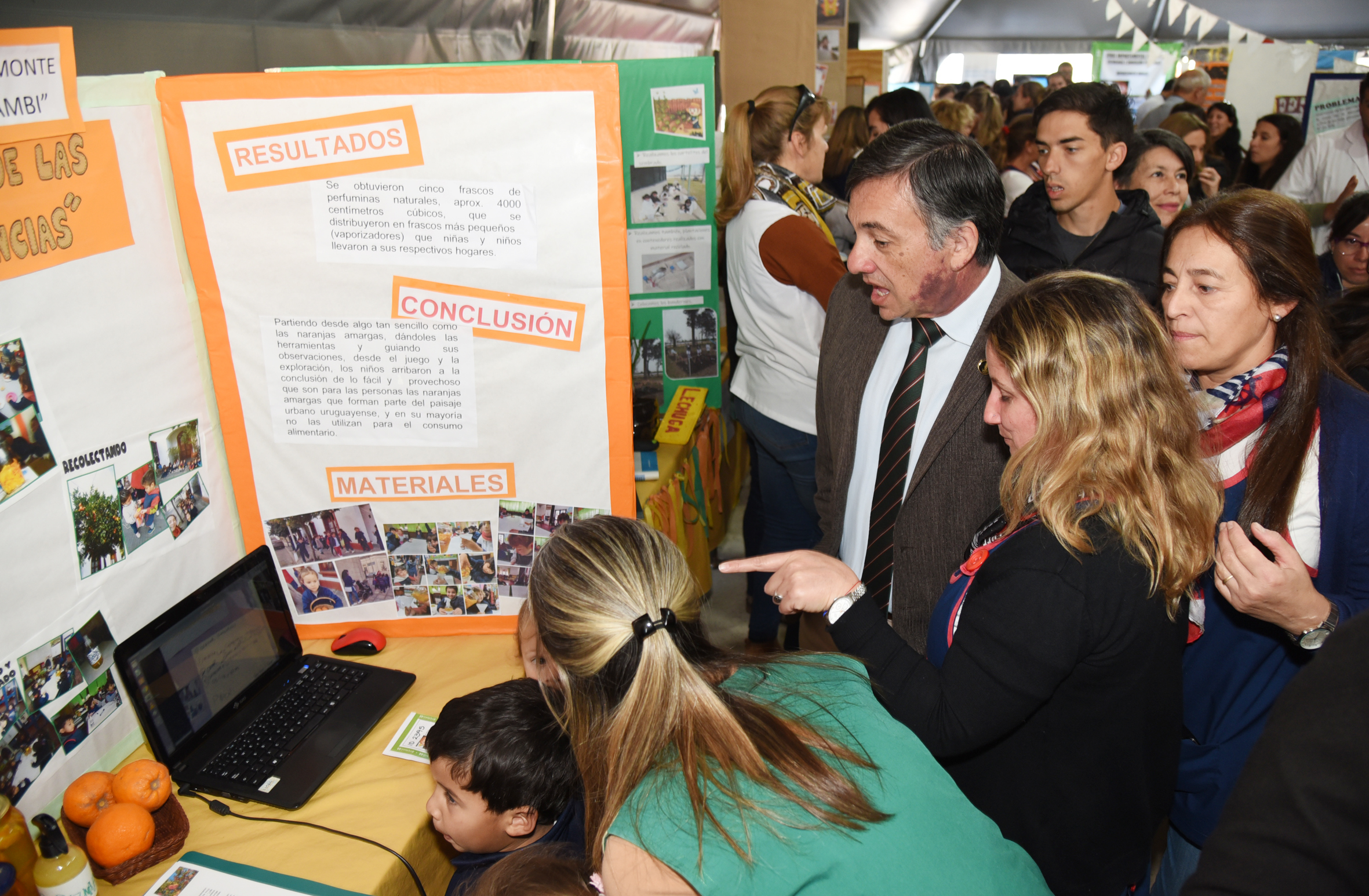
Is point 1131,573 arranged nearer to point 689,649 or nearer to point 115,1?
point 689,649

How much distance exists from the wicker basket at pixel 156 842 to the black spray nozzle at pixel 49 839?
8 cm

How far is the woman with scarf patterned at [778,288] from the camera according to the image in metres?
2.46

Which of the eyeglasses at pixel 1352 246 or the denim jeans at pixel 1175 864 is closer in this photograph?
the denim jeans at pixel 1175 864

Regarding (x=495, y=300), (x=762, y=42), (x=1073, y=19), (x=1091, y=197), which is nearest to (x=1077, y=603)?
(x=495, y=300)

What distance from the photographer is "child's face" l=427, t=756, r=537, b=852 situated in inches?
49.7

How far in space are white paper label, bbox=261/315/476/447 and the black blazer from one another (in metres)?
0.81

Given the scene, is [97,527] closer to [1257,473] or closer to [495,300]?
[495,300]

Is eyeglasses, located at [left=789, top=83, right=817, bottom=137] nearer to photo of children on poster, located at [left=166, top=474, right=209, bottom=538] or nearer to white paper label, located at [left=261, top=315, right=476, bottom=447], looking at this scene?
white paper label, located at [left=261, top=315, right=476, bottom=447]

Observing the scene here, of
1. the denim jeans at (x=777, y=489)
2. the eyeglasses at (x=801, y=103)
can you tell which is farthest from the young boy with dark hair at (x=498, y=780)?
the eyeglasses at (x=801, y=103)

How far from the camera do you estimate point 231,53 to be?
6.26ft

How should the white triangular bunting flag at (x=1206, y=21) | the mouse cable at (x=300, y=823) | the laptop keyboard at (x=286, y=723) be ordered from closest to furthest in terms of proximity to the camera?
1. the mouse cable at (x=300, y=823)
2. the laptop keyboard at (x=286, y=723)
3. the white triangular bunting flag at (x=1206, y=21)

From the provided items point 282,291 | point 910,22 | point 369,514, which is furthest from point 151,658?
point 910,22

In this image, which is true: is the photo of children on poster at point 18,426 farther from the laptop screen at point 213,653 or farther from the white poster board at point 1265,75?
the white poster board at point 1265,75

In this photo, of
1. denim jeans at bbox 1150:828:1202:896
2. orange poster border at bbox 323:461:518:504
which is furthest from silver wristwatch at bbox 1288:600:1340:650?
orange poster border at bbox 323:461:518:504
